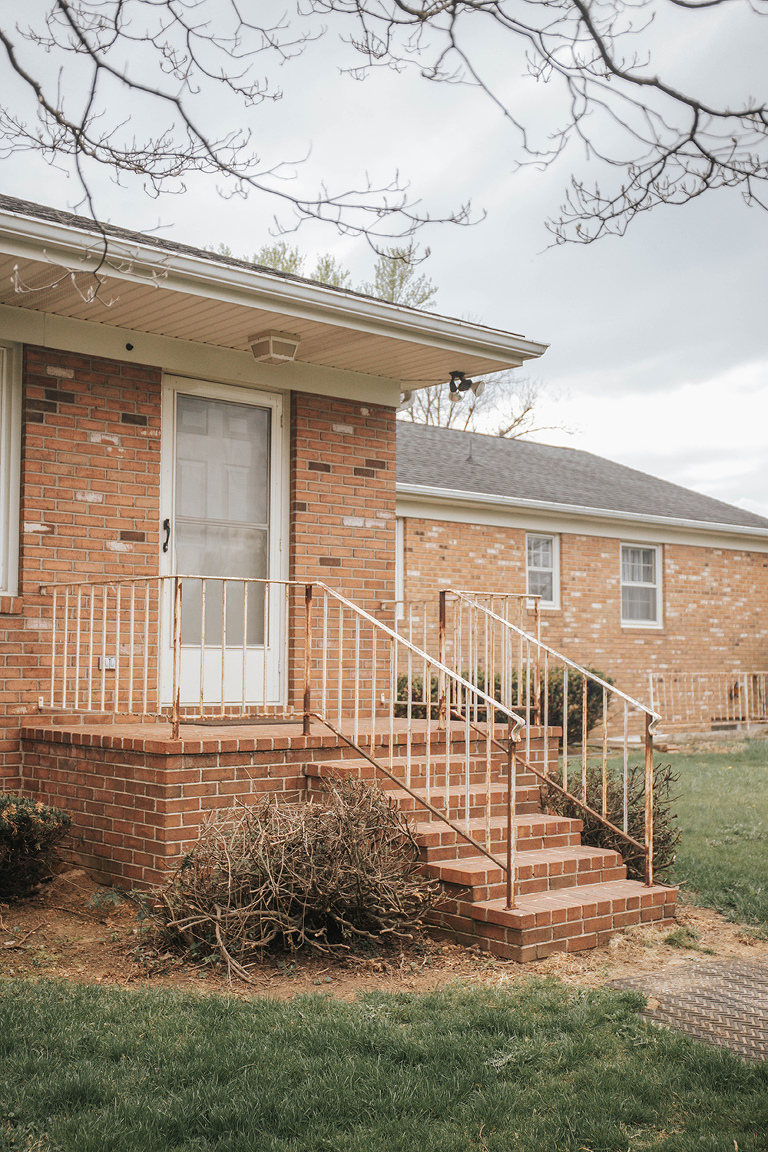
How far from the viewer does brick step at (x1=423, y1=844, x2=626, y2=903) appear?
5.38m

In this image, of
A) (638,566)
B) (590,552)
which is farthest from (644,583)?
(590,552)

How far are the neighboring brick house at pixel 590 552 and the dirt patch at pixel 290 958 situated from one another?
28.2ft

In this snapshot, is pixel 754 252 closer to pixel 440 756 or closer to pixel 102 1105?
pixel 440 756

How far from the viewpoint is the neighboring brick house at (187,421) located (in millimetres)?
6582

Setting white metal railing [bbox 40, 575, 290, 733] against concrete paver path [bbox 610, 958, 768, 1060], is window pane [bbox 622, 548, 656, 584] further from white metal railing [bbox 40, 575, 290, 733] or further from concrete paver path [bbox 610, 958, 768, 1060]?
concrete paver path [bbox 610, 958, 768, 1060]

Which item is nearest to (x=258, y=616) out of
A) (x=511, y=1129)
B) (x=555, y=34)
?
(x=555, y=34)

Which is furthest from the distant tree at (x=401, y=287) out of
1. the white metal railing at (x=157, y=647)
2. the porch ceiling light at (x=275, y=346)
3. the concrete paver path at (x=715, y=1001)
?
the concrete paver path at (x=715, y=1001)

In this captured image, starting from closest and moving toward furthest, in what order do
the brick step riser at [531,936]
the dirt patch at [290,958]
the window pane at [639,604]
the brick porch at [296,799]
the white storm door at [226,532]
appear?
the dirt patch at [290,958], the brick step riser at [531,936], the brick porch at [296,799], the white storm door at [226,532], the window pane at [639,604]

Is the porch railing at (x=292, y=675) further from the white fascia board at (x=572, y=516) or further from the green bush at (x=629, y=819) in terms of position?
the white fascia board at (x=572, y=516)

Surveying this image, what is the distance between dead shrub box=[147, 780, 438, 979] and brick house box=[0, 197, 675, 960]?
0.46 m

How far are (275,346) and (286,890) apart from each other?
3.89 metres

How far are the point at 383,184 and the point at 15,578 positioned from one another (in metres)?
3.55

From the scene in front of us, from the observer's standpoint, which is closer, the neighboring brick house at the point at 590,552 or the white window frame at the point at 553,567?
the neighboring brick house at the point at 590,552

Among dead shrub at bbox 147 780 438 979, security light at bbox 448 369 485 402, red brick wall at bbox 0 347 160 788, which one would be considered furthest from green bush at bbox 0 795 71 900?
security light at bbox 448 369 485 402
